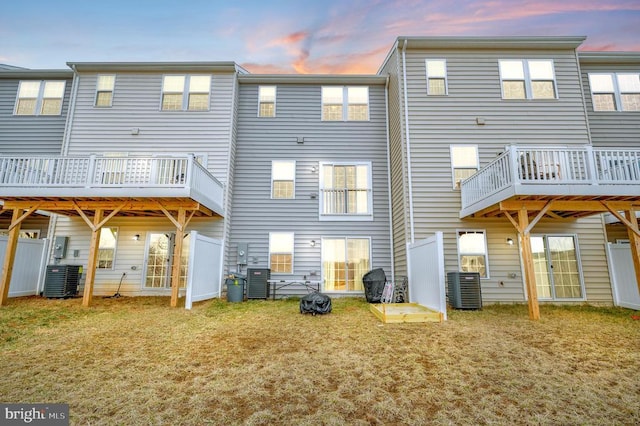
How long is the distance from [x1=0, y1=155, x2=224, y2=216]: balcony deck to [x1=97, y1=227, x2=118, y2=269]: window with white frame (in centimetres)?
196

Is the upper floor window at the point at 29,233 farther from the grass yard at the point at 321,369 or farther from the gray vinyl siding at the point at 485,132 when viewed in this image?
the gray vinyl siding at the point at 485,132

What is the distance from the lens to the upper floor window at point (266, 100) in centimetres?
1084

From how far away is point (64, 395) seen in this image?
111 inches

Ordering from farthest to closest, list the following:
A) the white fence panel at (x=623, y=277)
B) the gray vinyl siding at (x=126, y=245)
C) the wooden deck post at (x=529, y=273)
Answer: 1. the gray vinyl siding at (x=126, y=245)
2. the white fence panel at (x=623, y=277)
3. the wooden deck post at (x=529, y=273)

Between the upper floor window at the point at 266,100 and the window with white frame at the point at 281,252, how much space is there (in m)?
4.65

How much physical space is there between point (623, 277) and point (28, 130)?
19.8 m

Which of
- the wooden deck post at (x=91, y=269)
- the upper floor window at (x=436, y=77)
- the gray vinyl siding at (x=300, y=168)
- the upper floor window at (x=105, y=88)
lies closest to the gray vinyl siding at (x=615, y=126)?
the upper floor window at (x=436, y=77)

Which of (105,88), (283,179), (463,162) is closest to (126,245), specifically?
(283,179)

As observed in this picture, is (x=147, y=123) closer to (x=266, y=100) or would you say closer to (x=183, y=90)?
(x=183, y=90)

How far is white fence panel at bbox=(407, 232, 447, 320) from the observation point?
6135 mm

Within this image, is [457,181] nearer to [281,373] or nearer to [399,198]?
[399,198]

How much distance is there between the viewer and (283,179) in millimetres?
10438

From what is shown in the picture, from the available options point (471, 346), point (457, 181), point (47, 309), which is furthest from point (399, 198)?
point (47, 309)

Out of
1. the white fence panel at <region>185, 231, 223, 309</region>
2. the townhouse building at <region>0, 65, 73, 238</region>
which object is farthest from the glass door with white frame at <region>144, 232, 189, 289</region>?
the townhouse building at <region>0, 65, 73, 238</region>
